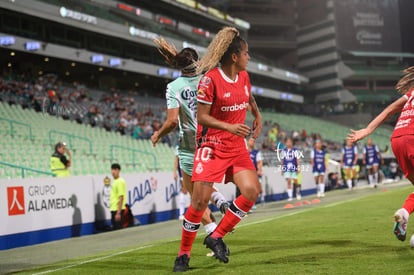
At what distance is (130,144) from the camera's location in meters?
27.2

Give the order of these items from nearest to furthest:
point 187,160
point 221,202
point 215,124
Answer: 1. point 215,124
2. point 187,160
3. point 221,202

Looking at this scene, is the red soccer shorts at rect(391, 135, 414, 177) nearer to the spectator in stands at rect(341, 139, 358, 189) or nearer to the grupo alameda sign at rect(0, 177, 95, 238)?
the grupo alameda sign at rect(0, 177, 95, 238)

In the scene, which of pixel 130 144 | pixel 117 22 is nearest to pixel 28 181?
pixel 130 144

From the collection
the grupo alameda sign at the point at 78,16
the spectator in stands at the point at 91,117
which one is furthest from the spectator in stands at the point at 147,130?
the grupo alameda sign at the point at 78,16

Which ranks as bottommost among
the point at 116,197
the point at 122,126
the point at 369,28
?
the point at 116,197

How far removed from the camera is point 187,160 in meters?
6.64

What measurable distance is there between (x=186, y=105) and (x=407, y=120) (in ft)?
8.41

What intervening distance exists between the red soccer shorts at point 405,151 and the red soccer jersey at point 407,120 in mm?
62

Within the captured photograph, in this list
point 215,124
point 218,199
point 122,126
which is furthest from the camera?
point 122,126

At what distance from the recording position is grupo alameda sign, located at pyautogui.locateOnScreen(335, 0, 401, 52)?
87938 millimetres

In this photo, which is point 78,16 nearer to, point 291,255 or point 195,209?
point 291,255

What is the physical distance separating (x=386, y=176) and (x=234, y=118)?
37.9 m

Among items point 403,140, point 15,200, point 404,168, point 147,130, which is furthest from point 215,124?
point 147,130

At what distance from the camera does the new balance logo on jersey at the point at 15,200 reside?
11734 mm
